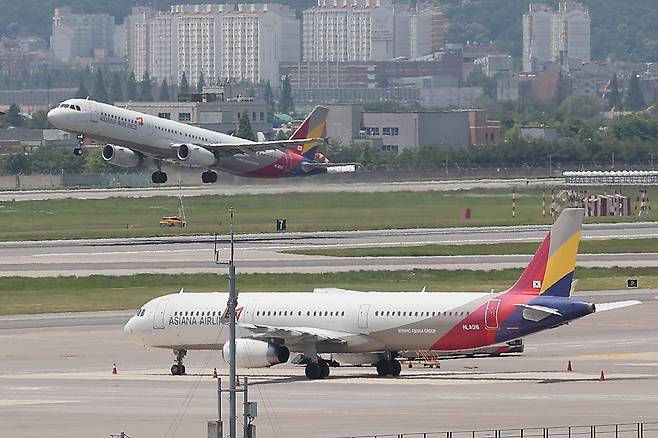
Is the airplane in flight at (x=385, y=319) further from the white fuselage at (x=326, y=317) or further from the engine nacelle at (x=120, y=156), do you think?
the engine nacelle at (x=120, y=156)

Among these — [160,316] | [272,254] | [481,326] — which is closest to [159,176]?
[272,254]

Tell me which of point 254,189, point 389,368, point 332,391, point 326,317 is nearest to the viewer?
point 332,391

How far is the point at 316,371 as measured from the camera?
74.2 meters

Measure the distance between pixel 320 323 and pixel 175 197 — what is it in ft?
354

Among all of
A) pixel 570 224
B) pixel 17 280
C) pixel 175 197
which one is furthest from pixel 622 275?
pixel 175 197

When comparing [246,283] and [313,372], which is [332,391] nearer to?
[313,372]

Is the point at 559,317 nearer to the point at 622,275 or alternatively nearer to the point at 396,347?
the point at 396,347

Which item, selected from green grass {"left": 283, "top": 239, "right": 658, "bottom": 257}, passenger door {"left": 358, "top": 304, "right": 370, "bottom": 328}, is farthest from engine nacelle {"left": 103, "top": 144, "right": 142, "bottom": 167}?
passenger door {"left": 358, "top": 304, "right": 370, "bottom": 328}

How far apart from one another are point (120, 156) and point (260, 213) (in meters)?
28.9

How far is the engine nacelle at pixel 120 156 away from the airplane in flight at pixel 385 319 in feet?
206

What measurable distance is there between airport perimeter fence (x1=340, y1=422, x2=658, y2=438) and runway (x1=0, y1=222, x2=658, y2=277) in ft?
199

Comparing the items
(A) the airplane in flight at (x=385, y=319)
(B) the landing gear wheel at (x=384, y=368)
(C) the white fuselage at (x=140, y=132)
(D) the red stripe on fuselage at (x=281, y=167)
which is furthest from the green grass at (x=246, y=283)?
(D) the red stripe on fuselage at (x=281, y=167)

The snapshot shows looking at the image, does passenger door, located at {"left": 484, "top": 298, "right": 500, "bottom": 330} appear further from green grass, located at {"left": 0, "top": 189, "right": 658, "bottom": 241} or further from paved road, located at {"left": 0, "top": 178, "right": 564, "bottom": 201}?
paved road, located at {"left": 0, "top": 178, "right": 564, "bottom": 201}

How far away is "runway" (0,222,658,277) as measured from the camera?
402 feet
